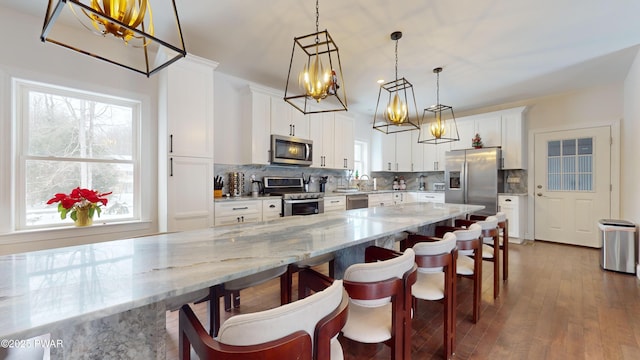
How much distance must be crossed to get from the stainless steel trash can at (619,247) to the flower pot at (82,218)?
5.96m

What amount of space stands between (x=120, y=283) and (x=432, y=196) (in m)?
5.67

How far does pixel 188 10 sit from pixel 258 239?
2.25 m

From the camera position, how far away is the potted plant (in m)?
2.42

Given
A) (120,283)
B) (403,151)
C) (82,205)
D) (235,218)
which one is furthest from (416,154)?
(120,283)

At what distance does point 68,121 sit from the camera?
2.71m

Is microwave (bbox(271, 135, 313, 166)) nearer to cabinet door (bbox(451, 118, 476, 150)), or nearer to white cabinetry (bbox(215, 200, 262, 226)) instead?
white cabinetry (bbox(215, 200, 262, 226))

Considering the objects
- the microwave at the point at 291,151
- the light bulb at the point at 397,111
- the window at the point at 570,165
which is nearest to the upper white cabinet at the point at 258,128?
the microwave at the point at 291,151

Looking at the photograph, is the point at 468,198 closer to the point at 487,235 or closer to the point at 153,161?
the point at 487,235

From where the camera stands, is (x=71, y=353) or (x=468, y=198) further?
(x=468, y=198)

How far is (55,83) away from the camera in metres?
2.55

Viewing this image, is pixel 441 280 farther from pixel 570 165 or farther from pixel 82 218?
pixel 570 165

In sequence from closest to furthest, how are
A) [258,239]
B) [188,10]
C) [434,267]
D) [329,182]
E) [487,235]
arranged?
[258,239] → [434,267] → [188,10] → [487,235] → [329,182]

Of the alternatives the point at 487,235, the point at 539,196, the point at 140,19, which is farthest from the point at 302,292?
the point at 539,196

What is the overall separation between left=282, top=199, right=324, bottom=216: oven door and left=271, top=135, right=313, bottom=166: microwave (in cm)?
65
